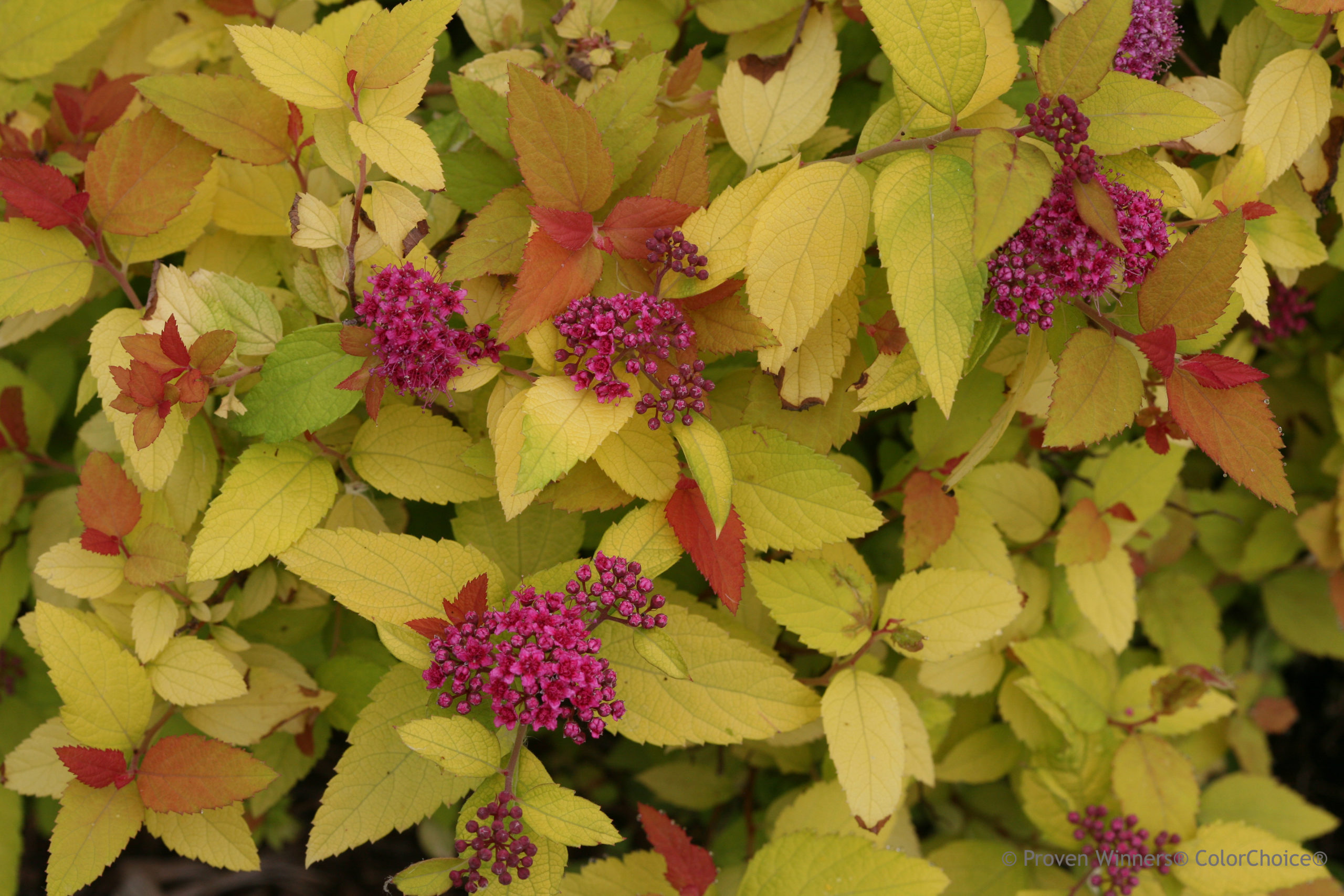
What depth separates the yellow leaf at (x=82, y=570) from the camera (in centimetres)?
144

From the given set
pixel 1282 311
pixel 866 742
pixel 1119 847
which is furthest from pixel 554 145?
pixel 1282 311

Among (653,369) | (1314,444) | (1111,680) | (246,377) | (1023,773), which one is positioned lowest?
(1023,773)

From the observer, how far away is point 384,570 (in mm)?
1325

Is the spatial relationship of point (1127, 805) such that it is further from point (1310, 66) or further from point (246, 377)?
point (246, 377)

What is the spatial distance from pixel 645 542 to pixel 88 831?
0.99 m

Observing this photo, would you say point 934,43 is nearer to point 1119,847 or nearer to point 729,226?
point 729,226

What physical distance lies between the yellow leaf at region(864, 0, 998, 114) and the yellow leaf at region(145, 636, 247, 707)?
4.63 ft

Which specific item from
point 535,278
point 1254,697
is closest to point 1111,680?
point 1254,697

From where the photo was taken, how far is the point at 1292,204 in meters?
1.64

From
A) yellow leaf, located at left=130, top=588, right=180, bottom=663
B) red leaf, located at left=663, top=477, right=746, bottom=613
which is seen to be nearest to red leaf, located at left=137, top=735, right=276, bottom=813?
yellow leaf, located at left=130, top=588, right=180, bottom=663

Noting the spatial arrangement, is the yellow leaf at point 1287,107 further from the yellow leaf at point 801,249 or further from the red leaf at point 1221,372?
the yellow leaf at point 801,249

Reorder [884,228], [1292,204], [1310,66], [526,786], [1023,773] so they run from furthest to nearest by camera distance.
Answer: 1. [1023,773]
2. [1292,204]
3. [1310,66]
4. [526,786]
5. [884,228]

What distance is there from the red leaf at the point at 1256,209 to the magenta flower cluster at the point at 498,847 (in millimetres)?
1511

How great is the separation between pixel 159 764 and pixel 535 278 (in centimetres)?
101
